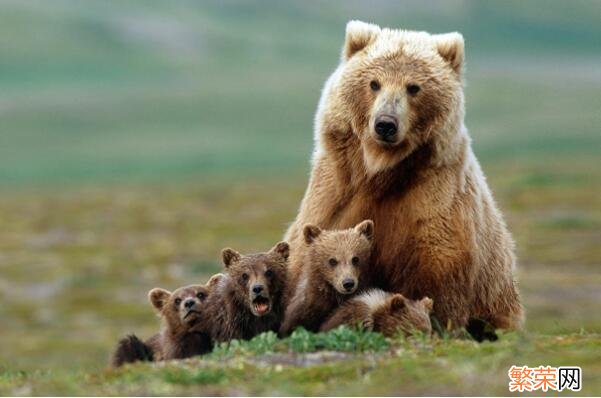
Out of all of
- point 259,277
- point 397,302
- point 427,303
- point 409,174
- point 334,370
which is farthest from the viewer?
point 409,174

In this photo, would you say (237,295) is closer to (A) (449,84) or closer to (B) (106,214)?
(A) (449,84)

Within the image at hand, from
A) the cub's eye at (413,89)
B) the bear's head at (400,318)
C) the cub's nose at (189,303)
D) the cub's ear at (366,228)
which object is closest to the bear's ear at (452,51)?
the cub's eye at (413,89)

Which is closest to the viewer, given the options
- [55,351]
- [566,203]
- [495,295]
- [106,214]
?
[495,295]

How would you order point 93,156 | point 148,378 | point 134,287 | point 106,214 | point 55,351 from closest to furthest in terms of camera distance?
point 148,378 → point 55,351 → point 134,287 → point 106,214 → point 93,156

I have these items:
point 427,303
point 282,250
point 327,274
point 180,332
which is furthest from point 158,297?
point 427,303

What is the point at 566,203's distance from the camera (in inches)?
2800

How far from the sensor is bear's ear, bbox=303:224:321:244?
11578mm

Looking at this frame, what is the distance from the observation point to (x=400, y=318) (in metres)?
10.7

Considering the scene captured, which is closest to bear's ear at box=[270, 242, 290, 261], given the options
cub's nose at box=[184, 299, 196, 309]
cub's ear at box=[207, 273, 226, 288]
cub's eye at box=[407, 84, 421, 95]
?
cub's ear at box=[207, 273, 226, 288]

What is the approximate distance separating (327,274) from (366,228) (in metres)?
0.54

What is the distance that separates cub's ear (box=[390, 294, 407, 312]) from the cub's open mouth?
3.96 feet

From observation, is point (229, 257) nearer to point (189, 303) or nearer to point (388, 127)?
point (189, 303)

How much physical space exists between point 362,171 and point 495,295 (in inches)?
70.8

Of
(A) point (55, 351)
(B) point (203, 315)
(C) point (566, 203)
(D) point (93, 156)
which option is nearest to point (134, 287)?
(A) point (55, 351)
